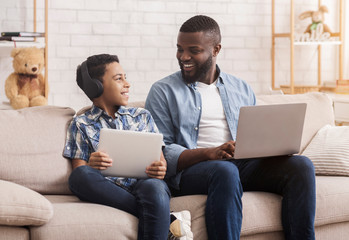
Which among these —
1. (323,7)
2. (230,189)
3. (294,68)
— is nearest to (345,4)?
(323,7)

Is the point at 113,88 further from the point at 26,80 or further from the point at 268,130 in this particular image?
the point at 26,80

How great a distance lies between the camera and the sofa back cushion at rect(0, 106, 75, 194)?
2.12 metres

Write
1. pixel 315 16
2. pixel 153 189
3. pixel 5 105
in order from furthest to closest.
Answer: pixel 315 16 → pixel 5 105 → pixel 153 189

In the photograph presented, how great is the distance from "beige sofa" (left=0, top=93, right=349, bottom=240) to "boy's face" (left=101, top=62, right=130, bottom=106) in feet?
0.74

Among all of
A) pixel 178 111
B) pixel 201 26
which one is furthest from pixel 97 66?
pixel 201 26

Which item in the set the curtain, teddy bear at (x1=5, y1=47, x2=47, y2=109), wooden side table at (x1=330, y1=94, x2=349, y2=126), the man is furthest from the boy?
the curtain

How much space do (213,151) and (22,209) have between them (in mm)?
771

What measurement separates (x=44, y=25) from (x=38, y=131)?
170cm

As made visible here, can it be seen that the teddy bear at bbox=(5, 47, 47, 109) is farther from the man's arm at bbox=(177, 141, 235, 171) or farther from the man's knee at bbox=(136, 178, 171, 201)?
the man's knee at bbox=(136, 178, 171, 201)

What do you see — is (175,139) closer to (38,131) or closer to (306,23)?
(38,131)

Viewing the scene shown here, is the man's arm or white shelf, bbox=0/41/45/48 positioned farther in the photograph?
white shelf, bbox=0/41/45/48

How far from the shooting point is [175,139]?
235 cm

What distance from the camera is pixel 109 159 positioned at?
1.98m

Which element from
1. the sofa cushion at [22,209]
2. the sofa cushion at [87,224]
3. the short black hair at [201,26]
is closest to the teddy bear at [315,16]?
the short black hair at [201,26]
